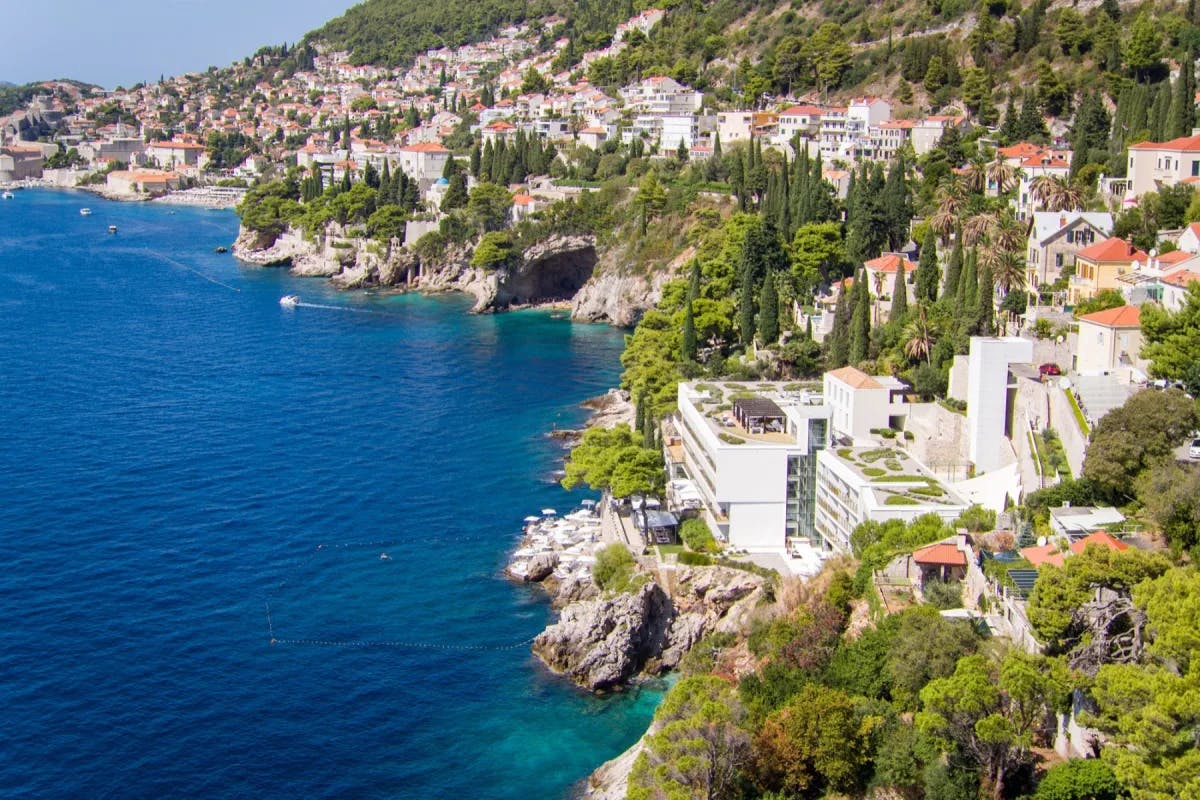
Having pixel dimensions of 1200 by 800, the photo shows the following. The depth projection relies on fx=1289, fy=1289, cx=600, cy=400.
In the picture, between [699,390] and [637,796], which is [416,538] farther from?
[637,796]

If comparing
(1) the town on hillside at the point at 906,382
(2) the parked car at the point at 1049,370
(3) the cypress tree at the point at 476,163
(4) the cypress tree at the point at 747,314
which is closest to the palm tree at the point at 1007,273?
(1) the town on hillside at the point at 906,382

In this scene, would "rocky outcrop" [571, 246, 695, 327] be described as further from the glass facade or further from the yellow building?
the glass facade

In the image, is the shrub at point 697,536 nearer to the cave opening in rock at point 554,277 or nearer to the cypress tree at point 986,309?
the cypress tree at point 986,309

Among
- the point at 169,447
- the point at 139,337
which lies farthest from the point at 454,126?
the point at 169,447

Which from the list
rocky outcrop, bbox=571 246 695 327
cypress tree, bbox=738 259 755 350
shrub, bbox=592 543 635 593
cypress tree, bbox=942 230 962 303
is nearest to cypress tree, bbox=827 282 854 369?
cypress tree, bbox=942 230 962 303

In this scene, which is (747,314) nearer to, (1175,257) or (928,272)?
(928,272)

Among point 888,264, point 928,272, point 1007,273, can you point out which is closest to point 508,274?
point 888,264
